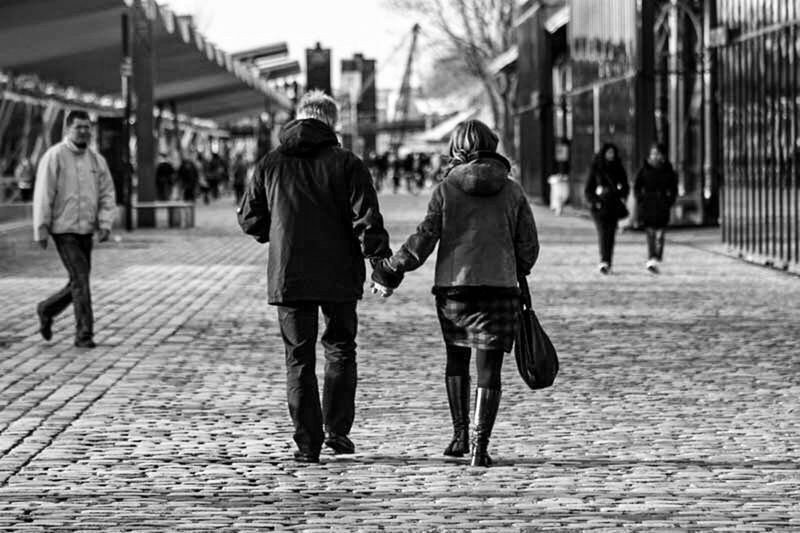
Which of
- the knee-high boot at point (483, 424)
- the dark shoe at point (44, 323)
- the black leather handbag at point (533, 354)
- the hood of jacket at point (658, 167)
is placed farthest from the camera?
the hood of jacket at point (658, 167)

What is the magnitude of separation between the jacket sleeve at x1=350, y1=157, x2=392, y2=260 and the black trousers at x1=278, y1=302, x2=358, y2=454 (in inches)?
12.2

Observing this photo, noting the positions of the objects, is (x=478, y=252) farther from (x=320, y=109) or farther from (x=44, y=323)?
(x=44, y=323)

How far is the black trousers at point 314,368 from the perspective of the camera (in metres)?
8.70

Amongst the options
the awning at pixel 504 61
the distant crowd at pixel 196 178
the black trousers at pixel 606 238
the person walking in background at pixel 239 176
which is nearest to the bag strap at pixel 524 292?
the black trousers at pixel 606 238

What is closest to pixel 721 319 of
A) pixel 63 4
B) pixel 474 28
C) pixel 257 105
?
pixel 63 4

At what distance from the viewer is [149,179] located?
37719 mm

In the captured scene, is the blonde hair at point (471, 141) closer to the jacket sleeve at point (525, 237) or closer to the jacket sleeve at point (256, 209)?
the jacket sleeve at point (525, 237)

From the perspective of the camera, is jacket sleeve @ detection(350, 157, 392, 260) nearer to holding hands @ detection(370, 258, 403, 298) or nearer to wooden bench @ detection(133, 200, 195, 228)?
holding hands @ detection(370, 258, 403, 298)

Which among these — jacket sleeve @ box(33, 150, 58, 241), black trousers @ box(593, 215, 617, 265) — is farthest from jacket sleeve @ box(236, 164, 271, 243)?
black trousers @ box(593, 215, 617, 265)

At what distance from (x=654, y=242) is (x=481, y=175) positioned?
552 inches

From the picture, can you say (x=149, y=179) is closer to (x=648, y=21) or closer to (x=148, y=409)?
(x=648, y=21)

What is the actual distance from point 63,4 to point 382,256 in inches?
961

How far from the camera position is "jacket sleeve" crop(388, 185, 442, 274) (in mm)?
8547

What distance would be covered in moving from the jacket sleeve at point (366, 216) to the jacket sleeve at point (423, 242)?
68 millimetres
